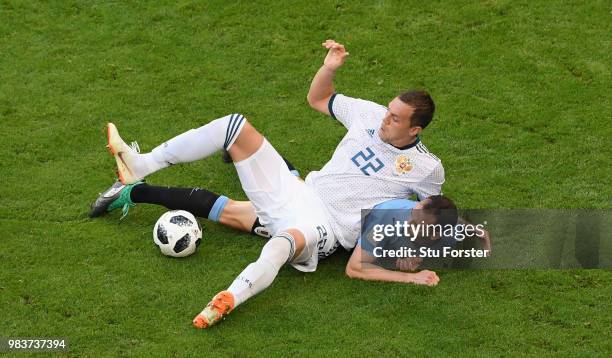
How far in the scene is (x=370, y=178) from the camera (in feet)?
26.8

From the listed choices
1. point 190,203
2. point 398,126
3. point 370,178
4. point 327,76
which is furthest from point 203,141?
point 398,126

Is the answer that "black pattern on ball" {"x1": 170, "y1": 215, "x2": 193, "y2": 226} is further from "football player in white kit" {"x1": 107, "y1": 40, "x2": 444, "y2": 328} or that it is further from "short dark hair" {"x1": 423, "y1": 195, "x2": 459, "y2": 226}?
"short dark hair" {"x1": 423, "y1": 195, "x2": 459, "y2": 226}

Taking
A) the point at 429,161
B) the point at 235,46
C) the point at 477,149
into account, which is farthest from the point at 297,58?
the point at 429,161

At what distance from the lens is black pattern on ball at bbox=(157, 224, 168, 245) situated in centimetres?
815

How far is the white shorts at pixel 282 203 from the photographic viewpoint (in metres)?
8.04

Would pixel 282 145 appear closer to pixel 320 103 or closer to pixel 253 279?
pixel 320 103

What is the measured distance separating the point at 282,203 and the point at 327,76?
3.74ft

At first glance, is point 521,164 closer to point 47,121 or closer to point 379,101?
point 379,101

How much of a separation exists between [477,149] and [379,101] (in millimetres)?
1258

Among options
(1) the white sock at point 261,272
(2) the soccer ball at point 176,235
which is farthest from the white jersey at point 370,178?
(2) the soccer ball at point 176,235

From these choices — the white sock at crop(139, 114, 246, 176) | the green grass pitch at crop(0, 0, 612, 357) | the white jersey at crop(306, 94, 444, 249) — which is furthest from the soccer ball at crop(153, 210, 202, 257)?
the white jersey at crop(306, 94, 444, 249)

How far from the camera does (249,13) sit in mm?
11789

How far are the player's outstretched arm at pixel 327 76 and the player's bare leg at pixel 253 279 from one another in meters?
1.34

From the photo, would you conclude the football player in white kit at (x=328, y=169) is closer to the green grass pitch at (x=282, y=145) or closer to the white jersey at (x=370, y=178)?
the white jersey at (x=370, y=178)
